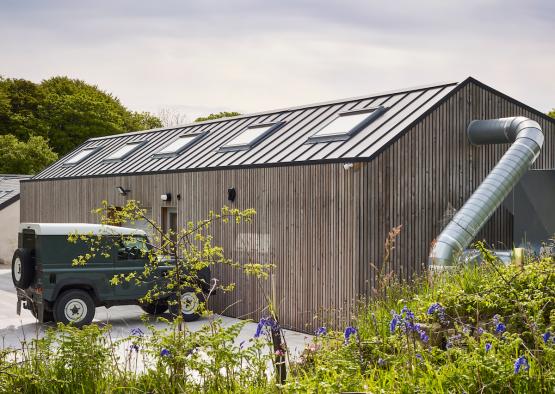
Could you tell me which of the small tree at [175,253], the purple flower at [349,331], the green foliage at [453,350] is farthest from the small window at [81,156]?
the purple flower at [349,331]

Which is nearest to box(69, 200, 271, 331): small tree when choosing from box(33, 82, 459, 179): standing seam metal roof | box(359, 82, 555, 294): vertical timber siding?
box(33, 82, 459, 179): standing seam metal roof

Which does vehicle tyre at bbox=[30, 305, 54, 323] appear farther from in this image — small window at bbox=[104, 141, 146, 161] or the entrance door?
small window at bbox=[104, 141, 146, 161]

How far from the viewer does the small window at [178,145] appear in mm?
17344

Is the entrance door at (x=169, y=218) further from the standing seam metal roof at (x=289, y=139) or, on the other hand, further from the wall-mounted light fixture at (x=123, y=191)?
the wall-mounted light fixture at (x=123, y=191)

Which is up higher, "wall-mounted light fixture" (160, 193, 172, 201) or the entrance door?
"wall-mounted light fixture" (160, 193, 172, 201)

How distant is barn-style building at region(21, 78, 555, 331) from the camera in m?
11.8

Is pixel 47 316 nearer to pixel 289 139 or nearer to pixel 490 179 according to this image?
pixel 289 139

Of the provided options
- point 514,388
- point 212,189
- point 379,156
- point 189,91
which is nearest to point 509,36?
point 379,156

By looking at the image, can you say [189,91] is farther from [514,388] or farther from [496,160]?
[514,388]

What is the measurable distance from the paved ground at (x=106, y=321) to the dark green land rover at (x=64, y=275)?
16.3 inches

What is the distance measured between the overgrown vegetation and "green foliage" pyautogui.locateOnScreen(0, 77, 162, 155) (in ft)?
142

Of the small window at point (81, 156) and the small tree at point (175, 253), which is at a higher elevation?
the small window at point (81, 156)

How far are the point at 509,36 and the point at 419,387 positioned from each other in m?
9.62

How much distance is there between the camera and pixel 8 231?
83.5 ft
